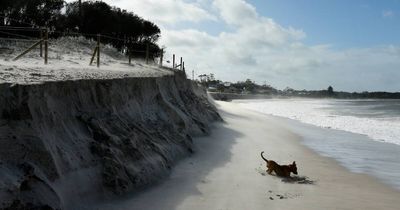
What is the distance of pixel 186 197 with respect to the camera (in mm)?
9148

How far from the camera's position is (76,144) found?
8.53 m

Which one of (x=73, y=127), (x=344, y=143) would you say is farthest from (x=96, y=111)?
(x=344, y=143)

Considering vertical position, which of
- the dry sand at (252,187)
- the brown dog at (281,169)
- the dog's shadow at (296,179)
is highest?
the brown dog at (281,169)

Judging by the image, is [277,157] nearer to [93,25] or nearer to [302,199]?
[302,199]

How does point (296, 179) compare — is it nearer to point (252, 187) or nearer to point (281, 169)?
point (281, 169)

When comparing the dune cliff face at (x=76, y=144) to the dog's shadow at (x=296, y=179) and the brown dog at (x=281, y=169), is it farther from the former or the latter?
the dog's shadow at (x=296, y=179)

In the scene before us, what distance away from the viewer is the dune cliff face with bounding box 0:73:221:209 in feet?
22.4

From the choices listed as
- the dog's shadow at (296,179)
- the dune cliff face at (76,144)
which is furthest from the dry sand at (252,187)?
the dune cliff face at (76,144)

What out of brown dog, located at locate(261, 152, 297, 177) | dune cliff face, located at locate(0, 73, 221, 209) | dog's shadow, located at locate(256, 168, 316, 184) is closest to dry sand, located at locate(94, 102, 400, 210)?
dog's shadow, located at locate(256, 168, 316, 184)

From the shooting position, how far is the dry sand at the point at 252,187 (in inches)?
346

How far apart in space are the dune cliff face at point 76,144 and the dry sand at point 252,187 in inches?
19.0

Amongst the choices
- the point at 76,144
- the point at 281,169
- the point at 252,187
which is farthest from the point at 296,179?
the point at 76,144

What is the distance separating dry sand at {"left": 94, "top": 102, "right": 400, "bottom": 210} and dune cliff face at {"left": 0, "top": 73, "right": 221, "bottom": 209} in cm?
48

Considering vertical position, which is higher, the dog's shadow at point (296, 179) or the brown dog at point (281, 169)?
the brown dog at point (281, 169)
